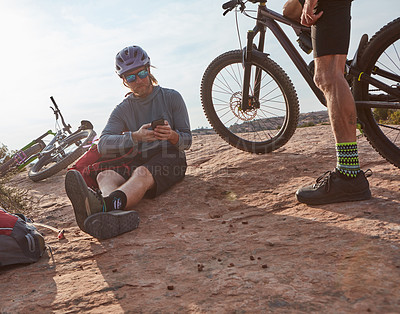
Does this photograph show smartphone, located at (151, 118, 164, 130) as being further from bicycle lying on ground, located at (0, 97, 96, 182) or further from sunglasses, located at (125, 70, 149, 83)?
bicycle lying on ground, located at (0, 97, 96, 182)

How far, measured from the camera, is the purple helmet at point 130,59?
3.67m

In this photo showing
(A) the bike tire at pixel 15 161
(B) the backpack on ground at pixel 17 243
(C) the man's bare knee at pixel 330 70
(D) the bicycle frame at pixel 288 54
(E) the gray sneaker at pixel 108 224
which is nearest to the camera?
(B) the backpack on ground at pixel 17 243

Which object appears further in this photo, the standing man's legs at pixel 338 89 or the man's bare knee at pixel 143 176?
the man's bare knee at pixel 143 176

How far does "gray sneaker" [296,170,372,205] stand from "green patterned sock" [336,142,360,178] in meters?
0.05

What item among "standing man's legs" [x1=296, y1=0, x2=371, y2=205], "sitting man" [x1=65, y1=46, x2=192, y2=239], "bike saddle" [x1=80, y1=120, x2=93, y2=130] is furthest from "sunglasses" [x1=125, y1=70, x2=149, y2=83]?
"bike saddle" [x1=80, y1=120, x2=93, y2=130]

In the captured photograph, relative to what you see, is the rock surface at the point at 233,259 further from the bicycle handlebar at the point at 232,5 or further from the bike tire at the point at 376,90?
the bicycle handlebar at the point at 232,5

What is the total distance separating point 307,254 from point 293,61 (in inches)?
98.0

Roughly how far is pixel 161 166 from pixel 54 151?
4.95 metres

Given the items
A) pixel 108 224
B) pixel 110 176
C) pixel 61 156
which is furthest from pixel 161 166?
pixel 61 156

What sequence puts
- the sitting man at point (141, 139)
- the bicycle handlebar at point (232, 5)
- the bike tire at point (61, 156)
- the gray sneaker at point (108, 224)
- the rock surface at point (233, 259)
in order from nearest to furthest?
the rock surface at point (233, 259) < the gray sneaker at point (108, 224) < the sitting man at point (141, 139) < the bicycle handlebar at point (232, 5) < the bike tire at point (61, 156)

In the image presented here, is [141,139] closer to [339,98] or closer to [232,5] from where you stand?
[339,98]

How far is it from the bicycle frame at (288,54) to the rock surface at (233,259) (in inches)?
32.4

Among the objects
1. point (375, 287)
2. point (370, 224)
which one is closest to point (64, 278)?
point (375, 287)

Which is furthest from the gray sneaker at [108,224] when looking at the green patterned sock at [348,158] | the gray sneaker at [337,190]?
the green patterned sock at [348,158]
